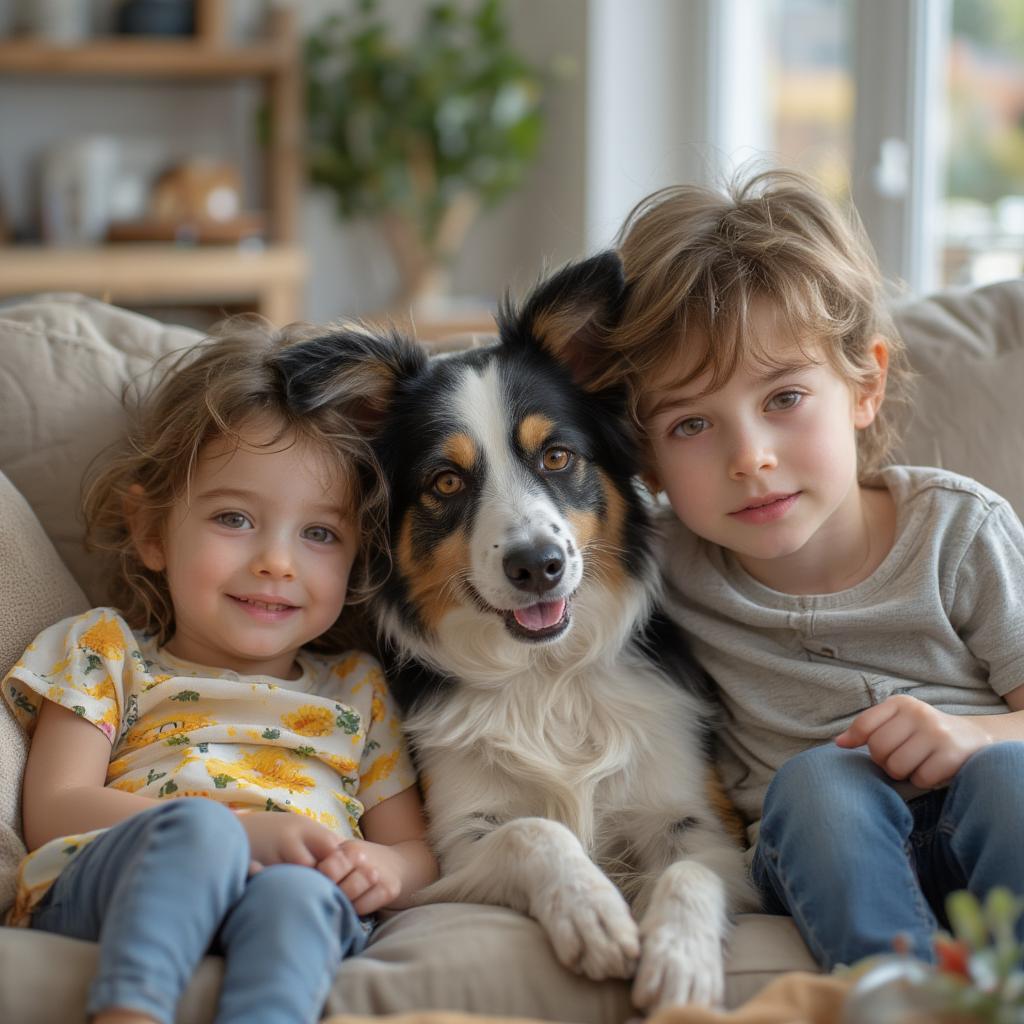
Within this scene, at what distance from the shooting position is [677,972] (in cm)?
141

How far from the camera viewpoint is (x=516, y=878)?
160 cm

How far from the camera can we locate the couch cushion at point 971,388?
81.6 inches

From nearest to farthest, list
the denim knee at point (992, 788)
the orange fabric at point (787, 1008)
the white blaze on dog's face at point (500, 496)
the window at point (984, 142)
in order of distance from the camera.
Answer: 1. the orange fabric at point (787, 1008)
2. the denim knee at point (992, 788)
3. the white blaze on dog's face at point (500, 496)
4. the window at point (984, 142)

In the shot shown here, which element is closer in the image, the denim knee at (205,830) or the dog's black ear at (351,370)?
the denim knee at (205,830)

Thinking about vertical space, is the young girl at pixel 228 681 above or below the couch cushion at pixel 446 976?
above

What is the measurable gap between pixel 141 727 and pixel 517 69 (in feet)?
12.3

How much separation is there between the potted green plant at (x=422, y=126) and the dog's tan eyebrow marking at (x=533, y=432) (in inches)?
134

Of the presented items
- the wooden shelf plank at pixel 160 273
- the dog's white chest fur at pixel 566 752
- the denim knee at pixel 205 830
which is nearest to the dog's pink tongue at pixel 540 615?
the dog's white chest fur at pixel 566 752

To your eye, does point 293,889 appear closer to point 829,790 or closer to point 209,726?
point 209,726

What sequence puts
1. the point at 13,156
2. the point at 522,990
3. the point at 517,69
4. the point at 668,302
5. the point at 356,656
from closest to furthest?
the point at 522,990 → the point at 668,302 → the point at 356,656 → the point at 517,69 → the point at 13,156

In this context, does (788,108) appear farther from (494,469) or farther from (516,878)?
(516,878)

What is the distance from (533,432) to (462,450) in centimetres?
10

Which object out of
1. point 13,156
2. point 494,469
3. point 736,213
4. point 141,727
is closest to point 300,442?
point 494,469

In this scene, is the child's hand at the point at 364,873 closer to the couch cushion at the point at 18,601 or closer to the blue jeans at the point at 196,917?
the blue jeans at the point at 196,917
